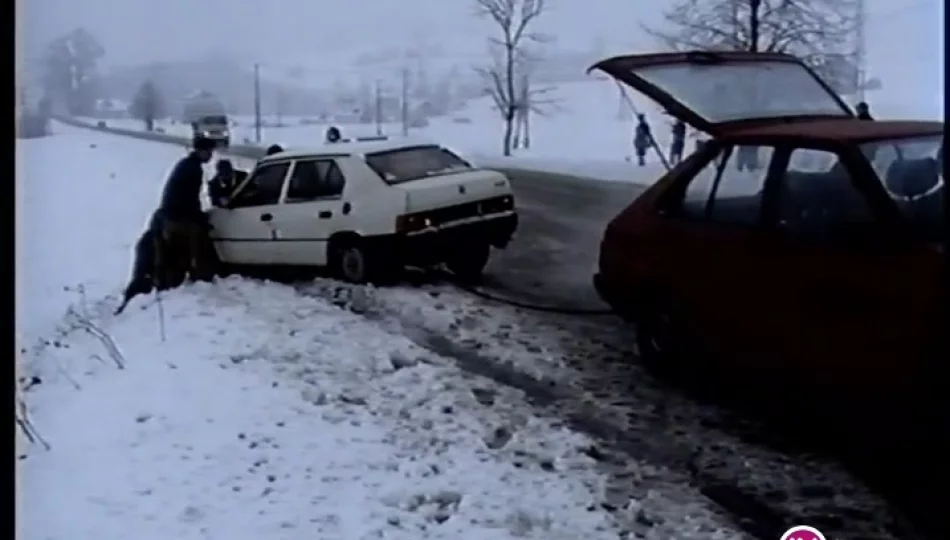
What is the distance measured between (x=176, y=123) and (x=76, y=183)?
0.52 feet

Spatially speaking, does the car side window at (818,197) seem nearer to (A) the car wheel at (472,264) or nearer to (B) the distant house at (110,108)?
(A) the car wheel at (472,264)

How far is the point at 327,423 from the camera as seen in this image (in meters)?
1.87

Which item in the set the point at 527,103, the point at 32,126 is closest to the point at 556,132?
the point at 527,103

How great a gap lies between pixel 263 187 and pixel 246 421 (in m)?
0.33

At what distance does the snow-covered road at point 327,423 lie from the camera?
183 centimetres

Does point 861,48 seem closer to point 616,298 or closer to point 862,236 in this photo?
point 862,236

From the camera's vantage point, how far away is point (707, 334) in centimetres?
193

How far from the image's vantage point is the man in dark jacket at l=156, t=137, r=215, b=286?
6.34 feet

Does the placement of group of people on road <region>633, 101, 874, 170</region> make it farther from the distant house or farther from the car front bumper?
the distant house

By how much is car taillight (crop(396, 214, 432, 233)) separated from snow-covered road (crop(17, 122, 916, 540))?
0.36ft

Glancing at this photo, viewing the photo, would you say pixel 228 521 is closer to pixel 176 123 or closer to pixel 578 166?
pixel 176 123

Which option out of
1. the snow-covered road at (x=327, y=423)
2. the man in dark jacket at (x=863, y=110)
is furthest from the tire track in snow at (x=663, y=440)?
the man in dark jacket at (x=863, y=110)

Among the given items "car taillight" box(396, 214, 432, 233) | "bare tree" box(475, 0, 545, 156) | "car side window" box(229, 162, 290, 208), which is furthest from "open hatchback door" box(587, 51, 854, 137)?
"car side window" box(229, 162, 290, 208)

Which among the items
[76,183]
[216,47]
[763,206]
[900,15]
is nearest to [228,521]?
[76,183]
